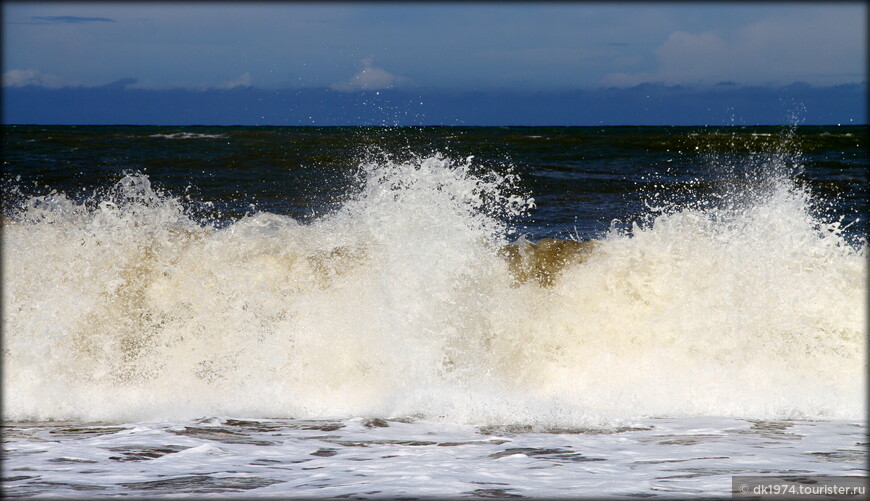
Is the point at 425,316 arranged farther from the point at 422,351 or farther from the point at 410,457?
the point at 410,457

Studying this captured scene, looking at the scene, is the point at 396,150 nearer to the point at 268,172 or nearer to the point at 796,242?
the point at 268,172

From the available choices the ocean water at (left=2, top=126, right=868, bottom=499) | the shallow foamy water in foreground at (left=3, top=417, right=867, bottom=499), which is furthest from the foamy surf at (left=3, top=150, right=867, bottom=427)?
the shallow foamy water in foreground at (left=3, top=417, right=867, bottom=499)

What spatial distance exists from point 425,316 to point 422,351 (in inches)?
13.0

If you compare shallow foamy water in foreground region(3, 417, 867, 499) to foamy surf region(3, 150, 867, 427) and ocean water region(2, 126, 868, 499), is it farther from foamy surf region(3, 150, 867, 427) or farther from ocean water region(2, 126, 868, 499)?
foamy surf region(3, 150, 867, 427)

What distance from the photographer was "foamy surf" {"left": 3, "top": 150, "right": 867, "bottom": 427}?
6.20 metres

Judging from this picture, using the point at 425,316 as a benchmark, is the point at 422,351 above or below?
below

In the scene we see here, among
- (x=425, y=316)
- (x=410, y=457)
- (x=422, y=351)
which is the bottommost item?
(x=410, y=457)

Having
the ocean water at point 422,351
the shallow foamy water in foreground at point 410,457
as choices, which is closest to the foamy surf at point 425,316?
the ocean water at point 422,351

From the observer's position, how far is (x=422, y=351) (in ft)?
21.2

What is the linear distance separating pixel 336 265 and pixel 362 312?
0.91 metres

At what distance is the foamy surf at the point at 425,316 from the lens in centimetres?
620

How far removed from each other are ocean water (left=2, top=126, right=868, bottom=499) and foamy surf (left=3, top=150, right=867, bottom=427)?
0.08 ft

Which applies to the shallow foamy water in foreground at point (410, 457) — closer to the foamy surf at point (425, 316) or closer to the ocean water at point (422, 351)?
the ocean water at point (422, 351)

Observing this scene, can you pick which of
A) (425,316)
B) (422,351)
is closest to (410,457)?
(422,351)
